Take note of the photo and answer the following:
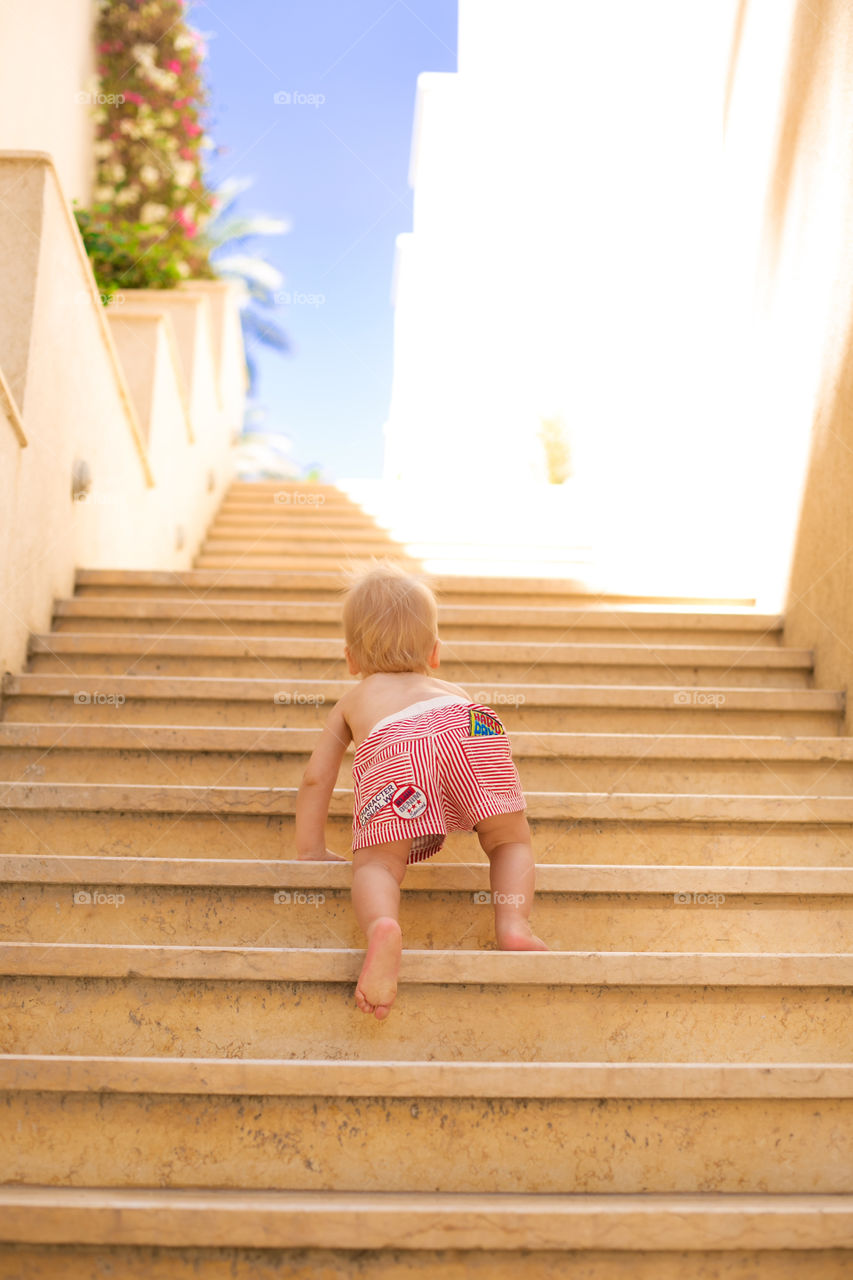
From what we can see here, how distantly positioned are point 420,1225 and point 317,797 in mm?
901

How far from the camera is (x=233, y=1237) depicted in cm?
150

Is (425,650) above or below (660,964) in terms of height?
above

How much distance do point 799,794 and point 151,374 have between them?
3.94 meters

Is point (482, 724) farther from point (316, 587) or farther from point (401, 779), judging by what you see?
point (316, 587)

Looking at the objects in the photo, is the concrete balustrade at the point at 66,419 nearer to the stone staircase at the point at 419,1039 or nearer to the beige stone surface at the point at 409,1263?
the stone staircase at the point at 419,1039

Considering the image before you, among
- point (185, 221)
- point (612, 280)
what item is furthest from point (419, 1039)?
point (612, 280)

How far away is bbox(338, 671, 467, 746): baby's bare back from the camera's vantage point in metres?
2.21

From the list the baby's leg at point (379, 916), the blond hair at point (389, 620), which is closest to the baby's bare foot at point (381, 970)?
the baby's leg at point (379, 916)

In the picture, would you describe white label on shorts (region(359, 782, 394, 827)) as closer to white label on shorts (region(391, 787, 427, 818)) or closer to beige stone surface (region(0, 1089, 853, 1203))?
white label on shorts (region(391, 787, 427, 818))

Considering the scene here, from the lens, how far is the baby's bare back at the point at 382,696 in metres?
2.21

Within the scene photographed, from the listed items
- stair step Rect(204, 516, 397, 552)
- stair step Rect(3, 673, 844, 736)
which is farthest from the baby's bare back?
stair step Rect(204, 516, 397, 552)

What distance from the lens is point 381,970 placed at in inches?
69.9

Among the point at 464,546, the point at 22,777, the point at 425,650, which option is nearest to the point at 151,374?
the point at 464,546

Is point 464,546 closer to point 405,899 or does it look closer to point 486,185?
point 405,899
